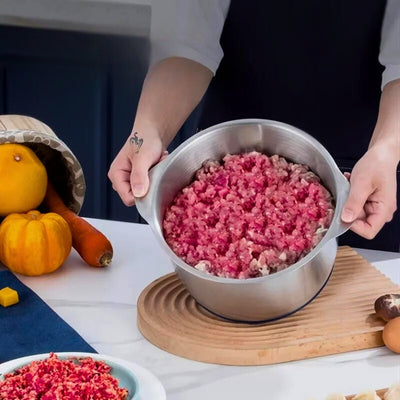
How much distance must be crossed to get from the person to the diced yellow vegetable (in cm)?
38

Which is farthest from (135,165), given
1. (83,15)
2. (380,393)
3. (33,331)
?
(83,15)

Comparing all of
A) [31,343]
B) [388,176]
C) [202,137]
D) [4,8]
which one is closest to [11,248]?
[31,343]

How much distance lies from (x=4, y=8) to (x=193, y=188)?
79.5 inches

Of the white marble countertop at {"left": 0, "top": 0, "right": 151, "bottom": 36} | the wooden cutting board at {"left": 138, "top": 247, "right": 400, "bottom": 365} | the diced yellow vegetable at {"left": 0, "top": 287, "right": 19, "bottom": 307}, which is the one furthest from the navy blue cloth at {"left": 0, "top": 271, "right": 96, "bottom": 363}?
the white marble countertop at {"left": 0, "top": 0, "right": 151, "bottom": 36}

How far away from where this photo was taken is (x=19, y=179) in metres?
1.77

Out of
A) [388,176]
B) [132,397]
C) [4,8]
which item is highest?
[388,176]

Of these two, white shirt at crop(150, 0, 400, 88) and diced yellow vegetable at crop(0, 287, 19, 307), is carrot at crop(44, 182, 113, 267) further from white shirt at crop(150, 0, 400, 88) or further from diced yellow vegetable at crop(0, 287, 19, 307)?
white shirt at crop(150, 0, 400, 88)

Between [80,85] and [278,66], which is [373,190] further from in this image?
[80,85]

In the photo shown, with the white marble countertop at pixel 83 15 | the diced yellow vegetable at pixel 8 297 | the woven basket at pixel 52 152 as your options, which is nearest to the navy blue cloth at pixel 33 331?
the diced yellow vegetable at pixel 8 297

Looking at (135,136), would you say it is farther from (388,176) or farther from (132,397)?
(132,397)

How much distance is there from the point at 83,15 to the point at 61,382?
230 cm

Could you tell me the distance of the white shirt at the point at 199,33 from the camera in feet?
5.98

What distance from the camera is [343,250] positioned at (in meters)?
1.76

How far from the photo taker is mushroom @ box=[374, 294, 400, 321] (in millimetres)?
1433
